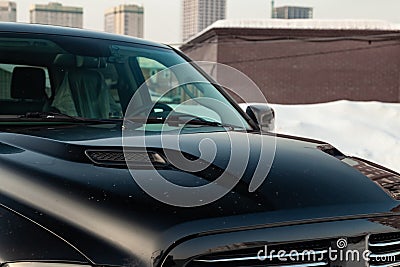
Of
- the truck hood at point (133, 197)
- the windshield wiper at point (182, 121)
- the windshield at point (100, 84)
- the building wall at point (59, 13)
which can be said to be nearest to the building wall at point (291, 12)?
Result: the building wall at point (59, 13)

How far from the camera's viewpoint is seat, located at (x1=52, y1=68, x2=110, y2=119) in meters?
3.21

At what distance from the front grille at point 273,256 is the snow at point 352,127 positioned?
6.31 meters

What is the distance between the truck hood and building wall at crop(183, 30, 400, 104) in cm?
2817

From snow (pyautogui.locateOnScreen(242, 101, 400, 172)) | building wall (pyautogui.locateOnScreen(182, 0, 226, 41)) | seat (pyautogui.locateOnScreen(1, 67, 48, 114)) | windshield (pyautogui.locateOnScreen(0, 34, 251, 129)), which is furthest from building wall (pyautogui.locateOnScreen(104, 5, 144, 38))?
seat (pyautogui.locateOnScreen(1, 67, 48, 114))

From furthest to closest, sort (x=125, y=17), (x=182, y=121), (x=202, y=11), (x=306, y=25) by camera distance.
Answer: (x=202, y=11) < (x=125, y=17) < (x=306, y=25) < (x=182, y=121)

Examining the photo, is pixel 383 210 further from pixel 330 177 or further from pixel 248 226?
pixel 248 226

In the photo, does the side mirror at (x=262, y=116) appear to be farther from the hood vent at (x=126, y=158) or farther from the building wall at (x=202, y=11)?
the building wall at (x=202, y=11)

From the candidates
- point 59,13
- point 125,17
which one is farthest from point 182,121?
point 125,17

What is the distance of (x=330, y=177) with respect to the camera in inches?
89.7

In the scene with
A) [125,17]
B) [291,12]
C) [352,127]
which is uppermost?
[291,12]

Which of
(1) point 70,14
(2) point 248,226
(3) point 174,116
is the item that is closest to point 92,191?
(2) point 248,226

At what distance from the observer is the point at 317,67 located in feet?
101

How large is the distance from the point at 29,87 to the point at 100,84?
1.64ft

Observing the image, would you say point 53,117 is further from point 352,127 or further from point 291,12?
point 291,12
